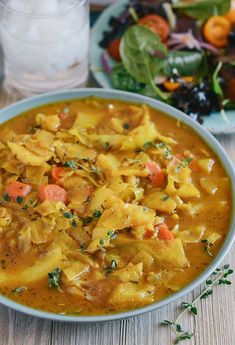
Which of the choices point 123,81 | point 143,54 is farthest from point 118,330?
point 143,54

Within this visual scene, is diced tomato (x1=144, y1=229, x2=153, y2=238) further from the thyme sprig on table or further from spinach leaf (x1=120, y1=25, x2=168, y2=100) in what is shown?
spinach leaf (x1=120, y1=25, x2=168, y2=100)

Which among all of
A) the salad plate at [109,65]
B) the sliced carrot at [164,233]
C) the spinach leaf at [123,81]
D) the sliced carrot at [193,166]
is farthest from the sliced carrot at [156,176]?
the spinach leaf at [123,81]

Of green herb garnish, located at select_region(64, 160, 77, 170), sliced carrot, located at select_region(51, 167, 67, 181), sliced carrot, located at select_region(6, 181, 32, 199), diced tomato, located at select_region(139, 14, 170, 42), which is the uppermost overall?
diced tomato, located at select_region(139, 14, 170, 42)

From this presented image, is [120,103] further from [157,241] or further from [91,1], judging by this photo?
[91,1]

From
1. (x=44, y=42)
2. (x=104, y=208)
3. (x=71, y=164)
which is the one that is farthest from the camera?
(x=44, y=42)

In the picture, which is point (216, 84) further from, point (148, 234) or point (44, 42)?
point (148, 234)

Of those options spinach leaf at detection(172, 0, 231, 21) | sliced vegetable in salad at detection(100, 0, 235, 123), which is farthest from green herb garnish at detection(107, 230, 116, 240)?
spinach leaf at detection(172, 0, 231, 21)

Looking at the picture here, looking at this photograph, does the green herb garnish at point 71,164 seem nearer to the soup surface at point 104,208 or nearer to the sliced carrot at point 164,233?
the soup surface at point 104,208
